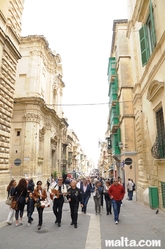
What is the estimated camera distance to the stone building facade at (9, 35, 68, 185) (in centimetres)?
2489

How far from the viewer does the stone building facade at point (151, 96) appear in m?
9.02

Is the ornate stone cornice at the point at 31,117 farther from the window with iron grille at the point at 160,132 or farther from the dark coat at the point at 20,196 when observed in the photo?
the dark coat at the point at 20,196

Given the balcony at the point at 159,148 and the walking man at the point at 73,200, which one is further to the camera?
the balcony at the point at 159,148

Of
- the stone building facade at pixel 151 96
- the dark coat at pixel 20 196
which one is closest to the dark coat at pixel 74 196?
the dark coat at pixel 20 196

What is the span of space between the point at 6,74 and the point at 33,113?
11.5 m

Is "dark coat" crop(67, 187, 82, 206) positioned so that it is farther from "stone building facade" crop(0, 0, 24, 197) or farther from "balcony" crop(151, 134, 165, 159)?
"stone building facade" crop(0, 0, 24, 197)

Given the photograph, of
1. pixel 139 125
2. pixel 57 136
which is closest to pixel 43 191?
pixel 139 125

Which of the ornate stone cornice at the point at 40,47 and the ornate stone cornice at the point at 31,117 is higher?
the ornate stone cornice at the point at 40,47

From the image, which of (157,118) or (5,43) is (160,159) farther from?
(5,43)

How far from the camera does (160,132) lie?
9594 millimetres

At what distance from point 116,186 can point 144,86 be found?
6.53 m

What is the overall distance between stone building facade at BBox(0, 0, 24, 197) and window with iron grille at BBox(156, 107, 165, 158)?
1025 centimetres

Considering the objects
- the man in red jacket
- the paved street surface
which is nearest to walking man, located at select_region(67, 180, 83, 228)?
the paved street surface

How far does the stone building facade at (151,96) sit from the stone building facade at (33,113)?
551 inches
